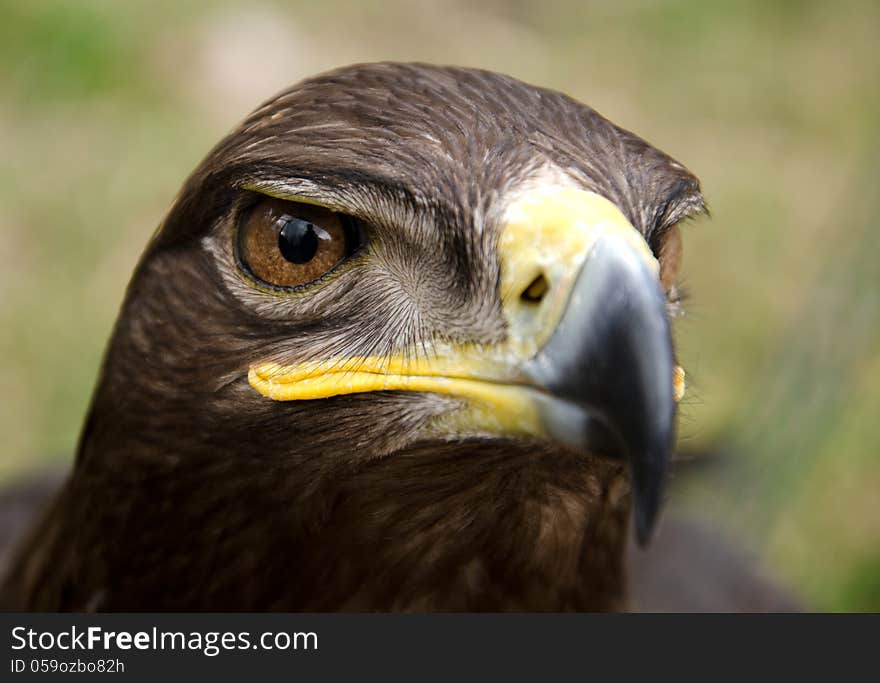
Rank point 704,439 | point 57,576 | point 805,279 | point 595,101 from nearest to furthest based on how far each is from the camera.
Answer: point 57,576, point 704,439, point 805,279, point 595,101

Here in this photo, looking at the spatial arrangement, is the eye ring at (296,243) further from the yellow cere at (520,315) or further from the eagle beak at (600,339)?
the eagle beak at (600,339)

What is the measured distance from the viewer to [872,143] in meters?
7.21

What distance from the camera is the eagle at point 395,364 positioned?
1.82 m

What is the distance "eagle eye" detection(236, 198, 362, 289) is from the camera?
2066mm

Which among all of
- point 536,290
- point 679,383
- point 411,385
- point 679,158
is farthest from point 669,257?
point 679,158

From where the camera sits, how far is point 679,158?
23.5 feet

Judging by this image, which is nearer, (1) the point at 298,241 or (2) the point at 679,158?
(1) the point at 298,241

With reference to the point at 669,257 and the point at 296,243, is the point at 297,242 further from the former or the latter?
the point at 669,257

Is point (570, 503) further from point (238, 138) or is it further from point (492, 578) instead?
point (238, 138)

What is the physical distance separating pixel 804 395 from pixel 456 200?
355 cm

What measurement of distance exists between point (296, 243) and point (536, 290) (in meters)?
0.48

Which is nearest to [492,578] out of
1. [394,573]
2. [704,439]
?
[394,573]

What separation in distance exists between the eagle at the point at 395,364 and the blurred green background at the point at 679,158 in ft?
8.71

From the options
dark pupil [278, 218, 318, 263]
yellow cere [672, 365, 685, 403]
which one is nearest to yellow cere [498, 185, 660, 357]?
yellow cere [672, 365, 685, 403]
